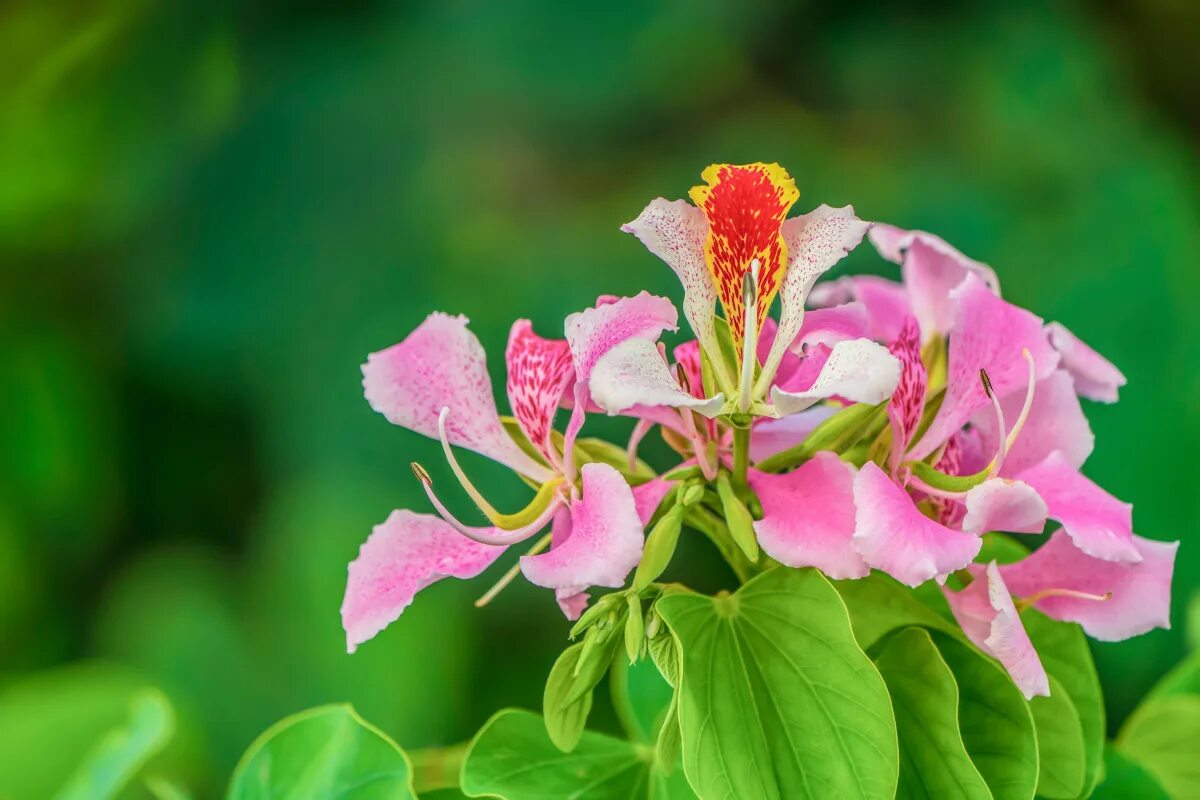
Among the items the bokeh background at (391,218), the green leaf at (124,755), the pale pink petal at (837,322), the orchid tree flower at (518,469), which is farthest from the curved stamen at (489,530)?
the bokeh background at (391,218)

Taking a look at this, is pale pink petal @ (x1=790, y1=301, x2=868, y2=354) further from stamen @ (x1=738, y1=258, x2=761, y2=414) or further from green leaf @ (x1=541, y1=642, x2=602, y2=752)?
green leaf @ (x1=541, y1=642, x2=602, y2=752)

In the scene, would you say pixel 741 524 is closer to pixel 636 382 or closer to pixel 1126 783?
pixel 636 382

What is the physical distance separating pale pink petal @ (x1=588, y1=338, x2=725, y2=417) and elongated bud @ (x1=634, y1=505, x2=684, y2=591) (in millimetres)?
44

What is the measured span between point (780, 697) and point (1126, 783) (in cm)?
22

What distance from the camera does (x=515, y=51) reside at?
1438 millimetres

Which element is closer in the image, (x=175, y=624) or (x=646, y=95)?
(x=175, y=624)

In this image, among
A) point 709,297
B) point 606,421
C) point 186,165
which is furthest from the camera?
point 186,165

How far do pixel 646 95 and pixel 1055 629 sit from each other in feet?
3.55

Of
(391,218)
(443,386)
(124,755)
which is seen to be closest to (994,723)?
(443,386)

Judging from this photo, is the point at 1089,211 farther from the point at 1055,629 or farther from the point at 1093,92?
the point at 1055,629

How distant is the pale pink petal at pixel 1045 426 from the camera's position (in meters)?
0.41

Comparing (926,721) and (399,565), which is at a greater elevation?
(399,565)

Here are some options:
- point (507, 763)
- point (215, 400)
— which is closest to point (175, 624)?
point (215, 400)

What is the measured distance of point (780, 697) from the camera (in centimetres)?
37
